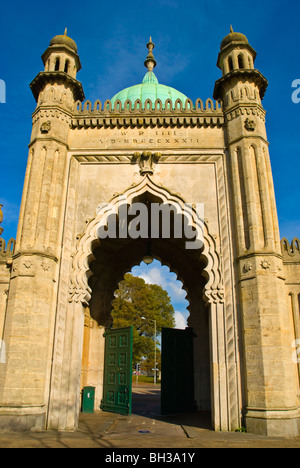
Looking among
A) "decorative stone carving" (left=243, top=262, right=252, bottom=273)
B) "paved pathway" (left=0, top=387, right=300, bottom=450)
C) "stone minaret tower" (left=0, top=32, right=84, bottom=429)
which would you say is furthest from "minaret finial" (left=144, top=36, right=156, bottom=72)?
"paved pathway" (left=0, top=387, right=300, bottom=450)

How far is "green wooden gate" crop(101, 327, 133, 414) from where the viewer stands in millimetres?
13047

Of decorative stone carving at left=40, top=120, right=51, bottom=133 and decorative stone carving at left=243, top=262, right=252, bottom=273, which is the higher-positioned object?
decorative stone carving at left=40, top=120, right=51, bottom=133

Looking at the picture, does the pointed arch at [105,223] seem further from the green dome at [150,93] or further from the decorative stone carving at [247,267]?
the green dome at [150,93]

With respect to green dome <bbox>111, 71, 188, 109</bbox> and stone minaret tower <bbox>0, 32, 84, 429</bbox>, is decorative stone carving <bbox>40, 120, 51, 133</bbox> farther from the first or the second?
green dome <bbox>111, 71, 188, 109</bbox>

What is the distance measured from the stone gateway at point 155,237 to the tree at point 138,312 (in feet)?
78.5

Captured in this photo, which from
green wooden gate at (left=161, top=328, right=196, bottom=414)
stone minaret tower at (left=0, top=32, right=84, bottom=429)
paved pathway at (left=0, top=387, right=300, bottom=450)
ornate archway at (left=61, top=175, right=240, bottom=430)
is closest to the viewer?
paved pathway at (left=0, top=387, right=300, bottom=450)

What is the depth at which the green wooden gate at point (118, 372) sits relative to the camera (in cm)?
1305

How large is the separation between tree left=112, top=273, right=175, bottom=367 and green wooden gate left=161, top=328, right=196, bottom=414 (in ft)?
75.4

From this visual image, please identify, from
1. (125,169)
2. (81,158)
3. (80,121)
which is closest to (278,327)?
(125,169)

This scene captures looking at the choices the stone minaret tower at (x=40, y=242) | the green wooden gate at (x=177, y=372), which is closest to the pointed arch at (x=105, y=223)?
the stone minaret tower at (x=40, y=242)

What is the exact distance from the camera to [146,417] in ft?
41.8

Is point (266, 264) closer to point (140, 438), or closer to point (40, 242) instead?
point (140, 438)

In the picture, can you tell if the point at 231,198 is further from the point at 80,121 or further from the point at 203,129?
the point at 80,121

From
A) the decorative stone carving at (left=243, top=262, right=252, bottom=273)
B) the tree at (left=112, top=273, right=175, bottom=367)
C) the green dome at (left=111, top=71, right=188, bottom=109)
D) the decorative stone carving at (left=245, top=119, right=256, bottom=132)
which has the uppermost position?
the green dome at (left=111, top=71, right=188, bottom=109)
